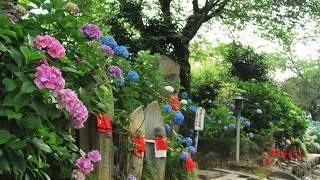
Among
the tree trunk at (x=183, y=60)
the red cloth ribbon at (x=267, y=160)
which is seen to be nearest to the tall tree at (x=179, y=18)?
the tree trunk at (x=183, y=60)

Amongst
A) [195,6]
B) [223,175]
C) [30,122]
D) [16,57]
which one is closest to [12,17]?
[16,57]

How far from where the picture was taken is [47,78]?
2236mm

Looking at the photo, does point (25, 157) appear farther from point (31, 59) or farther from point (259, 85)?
point (259, 85)

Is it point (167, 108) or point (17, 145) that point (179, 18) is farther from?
point (17, 145)

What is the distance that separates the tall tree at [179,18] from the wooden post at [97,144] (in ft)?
A: 18.6

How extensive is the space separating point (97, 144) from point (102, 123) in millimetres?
171

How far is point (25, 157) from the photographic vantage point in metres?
2.37

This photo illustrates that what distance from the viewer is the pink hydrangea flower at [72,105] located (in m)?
2.39

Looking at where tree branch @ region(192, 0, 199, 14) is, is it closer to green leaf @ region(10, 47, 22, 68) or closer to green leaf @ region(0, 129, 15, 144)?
green leaf @ region(10, 47, 22, 68)

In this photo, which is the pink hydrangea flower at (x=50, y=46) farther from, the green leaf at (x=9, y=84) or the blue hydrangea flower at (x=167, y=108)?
the blue hydrangea flower at (x=167, y=108)

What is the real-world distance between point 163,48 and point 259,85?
435cm

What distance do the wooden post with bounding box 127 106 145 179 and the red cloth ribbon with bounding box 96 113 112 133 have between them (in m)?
0.51

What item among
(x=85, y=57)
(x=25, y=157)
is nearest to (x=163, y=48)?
(x=85, y=57)

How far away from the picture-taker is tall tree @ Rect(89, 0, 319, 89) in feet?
31.2
